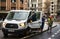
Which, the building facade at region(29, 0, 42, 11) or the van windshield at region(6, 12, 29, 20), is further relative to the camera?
the building facade at region(29, 0, 42, 11)

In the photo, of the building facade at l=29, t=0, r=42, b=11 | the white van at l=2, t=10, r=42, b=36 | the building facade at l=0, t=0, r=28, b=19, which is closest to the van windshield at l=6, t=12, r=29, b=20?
the white van at l=2, t=10, r=42, b=36

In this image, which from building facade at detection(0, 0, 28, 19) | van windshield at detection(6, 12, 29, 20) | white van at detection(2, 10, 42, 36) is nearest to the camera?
white van at detection(2, 10, 42, 36)

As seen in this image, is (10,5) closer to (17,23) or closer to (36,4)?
(17,23)

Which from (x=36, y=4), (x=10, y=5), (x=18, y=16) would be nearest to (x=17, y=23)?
(x=18, y=16)

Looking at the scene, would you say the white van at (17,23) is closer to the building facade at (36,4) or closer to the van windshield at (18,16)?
the van windshield at (18,16)

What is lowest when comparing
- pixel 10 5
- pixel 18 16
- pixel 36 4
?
pixel 36 4

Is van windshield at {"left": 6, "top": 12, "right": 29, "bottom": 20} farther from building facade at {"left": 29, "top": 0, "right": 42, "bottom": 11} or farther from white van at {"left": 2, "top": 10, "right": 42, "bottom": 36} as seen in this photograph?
building facade at {"left": 29, "top": 0, "right": 42, "bottom": 11}

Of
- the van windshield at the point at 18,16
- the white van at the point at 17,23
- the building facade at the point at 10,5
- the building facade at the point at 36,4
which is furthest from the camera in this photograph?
the building facade at the point at 36,4

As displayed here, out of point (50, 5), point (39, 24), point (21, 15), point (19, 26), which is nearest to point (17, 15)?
point (21, 15)

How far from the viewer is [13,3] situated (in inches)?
2094

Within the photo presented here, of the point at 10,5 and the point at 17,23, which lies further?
the point at 10,5

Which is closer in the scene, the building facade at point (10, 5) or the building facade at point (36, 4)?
the building facade at point (10, 5)

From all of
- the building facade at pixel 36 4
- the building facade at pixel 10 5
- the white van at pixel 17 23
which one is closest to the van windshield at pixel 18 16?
the white van at pixel 17 23

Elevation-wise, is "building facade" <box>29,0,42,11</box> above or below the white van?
below
